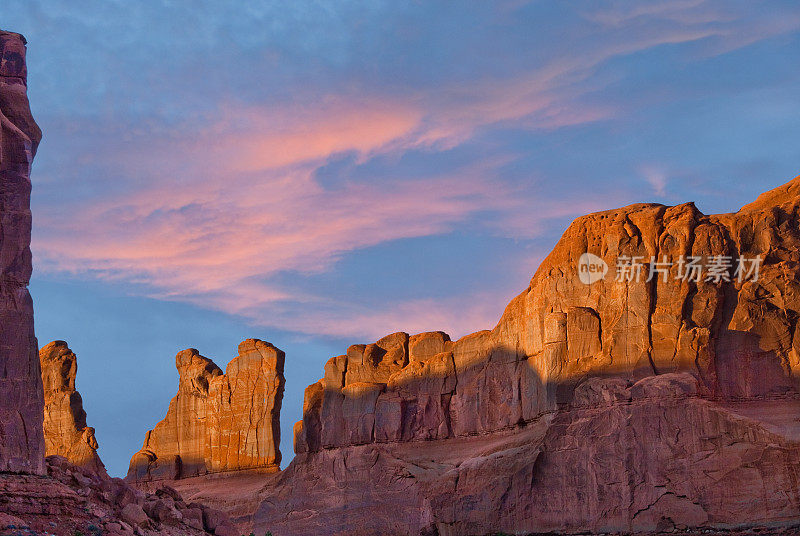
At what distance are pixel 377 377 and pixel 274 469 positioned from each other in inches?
418

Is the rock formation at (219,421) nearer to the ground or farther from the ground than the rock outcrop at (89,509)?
farther from the ground

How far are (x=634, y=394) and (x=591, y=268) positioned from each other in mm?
8164

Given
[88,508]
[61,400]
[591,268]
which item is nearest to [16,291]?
[88,508]

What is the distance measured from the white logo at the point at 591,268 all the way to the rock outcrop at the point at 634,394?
11 centimetres

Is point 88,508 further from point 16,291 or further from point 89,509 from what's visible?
point 16,291

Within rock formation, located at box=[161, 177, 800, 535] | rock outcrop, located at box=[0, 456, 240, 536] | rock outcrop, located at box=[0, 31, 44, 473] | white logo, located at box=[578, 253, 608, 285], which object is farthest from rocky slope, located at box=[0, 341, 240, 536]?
white logo, located at box=[578, 253, 608, 285]

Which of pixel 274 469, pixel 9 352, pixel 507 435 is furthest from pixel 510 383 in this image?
pixel 9 352

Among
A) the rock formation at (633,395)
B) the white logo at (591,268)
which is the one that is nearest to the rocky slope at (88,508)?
the rock formation at (633,395)

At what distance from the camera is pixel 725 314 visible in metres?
59.9

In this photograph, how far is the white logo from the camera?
63.5 meters

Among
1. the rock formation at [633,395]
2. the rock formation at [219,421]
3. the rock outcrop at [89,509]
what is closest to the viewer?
the rock outcrop at [89,509]

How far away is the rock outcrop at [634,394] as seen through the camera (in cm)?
5622

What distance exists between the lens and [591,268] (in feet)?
210

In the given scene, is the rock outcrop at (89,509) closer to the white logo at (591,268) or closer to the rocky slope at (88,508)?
the rocky slope at (88,508)
